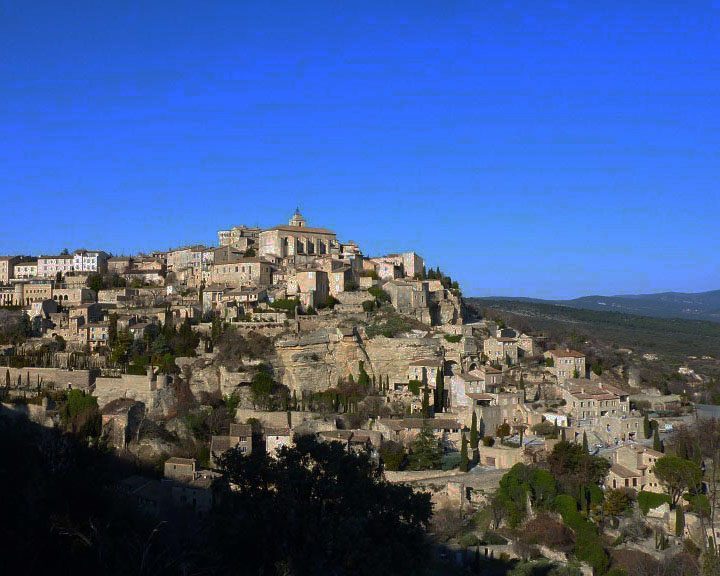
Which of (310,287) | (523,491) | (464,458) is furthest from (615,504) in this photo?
(310,287)

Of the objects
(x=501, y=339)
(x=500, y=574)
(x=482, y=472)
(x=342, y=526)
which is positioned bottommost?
(x=500, y=574)

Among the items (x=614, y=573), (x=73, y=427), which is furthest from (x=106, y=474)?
(x=73, y=427)

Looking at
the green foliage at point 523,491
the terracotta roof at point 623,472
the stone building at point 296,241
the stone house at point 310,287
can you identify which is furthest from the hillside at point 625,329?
the green foliage at point 523,491

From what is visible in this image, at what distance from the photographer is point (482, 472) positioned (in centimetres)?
2931

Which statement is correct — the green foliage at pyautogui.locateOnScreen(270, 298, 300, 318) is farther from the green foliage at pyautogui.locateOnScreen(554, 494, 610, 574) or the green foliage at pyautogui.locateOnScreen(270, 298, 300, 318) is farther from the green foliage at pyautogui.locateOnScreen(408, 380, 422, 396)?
→ the green foliage at pyautogui.locateOnScreen(554, 494, 610, 574)

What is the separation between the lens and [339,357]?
38.8 meters

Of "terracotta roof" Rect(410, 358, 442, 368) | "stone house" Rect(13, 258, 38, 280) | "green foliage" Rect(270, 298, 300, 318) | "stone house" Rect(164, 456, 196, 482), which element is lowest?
"stone house" Rect(164, 456, 196, 482)

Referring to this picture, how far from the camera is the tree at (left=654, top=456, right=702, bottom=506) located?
27.2 metres

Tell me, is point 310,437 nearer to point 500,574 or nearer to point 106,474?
point 106,474

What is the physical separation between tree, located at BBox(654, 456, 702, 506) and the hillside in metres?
26.9

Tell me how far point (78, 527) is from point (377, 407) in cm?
2311

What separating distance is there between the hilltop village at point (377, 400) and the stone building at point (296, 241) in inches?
126

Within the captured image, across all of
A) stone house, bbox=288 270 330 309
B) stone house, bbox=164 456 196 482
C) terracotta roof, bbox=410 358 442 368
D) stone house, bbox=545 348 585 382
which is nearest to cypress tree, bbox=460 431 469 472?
terracotta roof, bbox=410 358 442 368

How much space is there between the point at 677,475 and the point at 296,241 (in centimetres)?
3366
